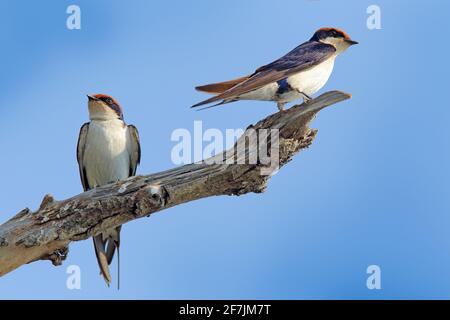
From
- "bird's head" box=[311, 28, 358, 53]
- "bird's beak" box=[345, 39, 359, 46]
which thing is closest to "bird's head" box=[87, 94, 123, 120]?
"bird's head" box=[311, 28, 358, 53]

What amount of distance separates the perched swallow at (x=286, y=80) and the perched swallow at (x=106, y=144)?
1.60 m

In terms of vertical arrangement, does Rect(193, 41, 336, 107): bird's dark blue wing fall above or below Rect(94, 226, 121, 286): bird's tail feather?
Answer: above

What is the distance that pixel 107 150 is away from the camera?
890cm

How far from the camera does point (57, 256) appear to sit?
7.18 metres

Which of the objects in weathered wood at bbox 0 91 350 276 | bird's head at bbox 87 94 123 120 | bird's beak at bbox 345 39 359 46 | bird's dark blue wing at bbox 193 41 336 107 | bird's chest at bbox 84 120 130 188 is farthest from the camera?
bird's chest at bbox 84 120 130 188

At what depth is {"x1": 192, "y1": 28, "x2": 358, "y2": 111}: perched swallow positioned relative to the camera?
757 cm

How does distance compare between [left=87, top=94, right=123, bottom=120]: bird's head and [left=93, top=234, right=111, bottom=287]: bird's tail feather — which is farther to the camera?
[left=87, top=94, right=123, bottom=120]: bird's head

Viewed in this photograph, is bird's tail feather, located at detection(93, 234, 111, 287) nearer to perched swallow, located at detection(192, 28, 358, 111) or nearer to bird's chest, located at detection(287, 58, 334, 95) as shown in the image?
perched swallow, located at detection(192, 28, 358, 111)

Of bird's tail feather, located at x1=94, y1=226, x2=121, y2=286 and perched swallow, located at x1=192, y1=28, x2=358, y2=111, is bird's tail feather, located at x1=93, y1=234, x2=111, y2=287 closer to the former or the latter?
bird's tail feather, located at x1=94, y1=226, x2=121, y2=286

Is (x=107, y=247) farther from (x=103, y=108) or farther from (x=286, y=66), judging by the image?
(x=286, y=66)

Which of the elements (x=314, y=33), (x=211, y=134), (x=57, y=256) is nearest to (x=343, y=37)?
(x=314, y=33)

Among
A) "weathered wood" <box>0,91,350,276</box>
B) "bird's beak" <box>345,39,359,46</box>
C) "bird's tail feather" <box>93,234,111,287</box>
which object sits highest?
"bird's beak" <box>345,39,359,46</box>

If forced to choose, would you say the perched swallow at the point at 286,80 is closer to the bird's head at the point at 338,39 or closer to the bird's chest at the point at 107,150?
the bird's head at the point at 338,39

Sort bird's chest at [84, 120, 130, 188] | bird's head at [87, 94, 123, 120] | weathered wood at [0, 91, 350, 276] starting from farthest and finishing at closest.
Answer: bird's chest at [84, 120, 130, 188] → bird's head at [87, 94, 123, 120] → weathered wood at [0, 91, 350, 276]
